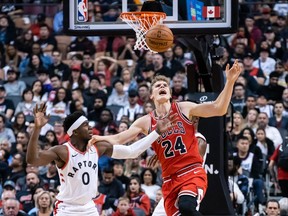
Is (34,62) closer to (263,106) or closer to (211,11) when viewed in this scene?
(263,106)

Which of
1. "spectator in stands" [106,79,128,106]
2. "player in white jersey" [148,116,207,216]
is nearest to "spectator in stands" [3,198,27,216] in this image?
"player in white jersey" [148,116,207,216]

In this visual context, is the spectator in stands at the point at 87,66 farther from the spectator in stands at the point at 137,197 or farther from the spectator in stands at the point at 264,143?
the spectator in stands at the point at 137,197

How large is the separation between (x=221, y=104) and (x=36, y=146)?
2.07m

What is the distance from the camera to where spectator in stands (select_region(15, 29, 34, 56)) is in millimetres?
21255

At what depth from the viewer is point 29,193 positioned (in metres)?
15.6

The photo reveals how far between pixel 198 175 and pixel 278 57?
952cm

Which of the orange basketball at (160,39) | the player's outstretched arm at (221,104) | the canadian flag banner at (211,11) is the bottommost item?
the player's outstretched arm at (221,104)

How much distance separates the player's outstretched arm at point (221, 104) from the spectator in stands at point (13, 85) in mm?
8711

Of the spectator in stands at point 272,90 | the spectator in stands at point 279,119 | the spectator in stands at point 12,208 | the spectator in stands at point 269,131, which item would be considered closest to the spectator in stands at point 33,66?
the spectator in stands at point 272,90

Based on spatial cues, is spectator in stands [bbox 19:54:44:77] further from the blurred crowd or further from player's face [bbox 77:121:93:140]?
player's face [bbox 77:121:93:140]

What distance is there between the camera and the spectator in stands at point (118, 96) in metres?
19.0

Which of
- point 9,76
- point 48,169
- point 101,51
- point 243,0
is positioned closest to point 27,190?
point 48,169

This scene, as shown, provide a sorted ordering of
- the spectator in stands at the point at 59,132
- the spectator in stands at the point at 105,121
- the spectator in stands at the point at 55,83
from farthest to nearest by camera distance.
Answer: the spectator in stands at the point at 55,83, the spectator in stands at the point at 105,121, the spectator in stands at the point at 59,132

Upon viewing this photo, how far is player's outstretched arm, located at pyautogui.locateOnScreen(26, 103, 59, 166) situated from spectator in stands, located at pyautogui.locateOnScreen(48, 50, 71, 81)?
915 centimetres
